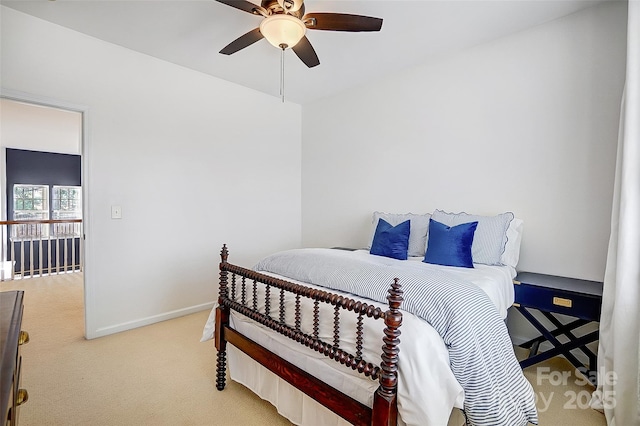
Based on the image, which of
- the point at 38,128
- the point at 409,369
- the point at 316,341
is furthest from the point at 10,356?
the point at 38,128

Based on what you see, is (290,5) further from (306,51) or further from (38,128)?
(38,128)

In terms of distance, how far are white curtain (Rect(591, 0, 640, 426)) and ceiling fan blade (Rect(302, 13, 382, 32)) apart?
4.77 feet

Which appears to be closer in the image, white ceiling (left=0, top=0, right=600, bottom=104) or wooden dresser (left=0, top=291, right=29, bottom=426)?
wooden dresser (left=0, top=291, right=29, bottom=426)

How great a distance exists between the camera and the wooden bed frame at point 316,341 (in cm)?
123

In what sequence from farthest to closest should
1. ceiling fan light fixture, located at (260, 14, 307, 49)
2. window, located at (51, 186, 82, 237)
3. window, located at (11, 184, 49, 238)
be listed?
1. window, located at (51, 186, 82, 237)
2. window, located at (11, 184, 49, 238)
3. ceiling fan light fixture, located at (260, 14, 307, 49)

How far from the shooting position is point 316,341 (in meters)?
1.50

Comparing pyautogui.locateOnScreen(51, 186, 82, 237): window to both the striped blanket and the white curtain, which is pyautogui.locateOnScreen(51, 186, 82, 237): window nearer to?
the striped blanket

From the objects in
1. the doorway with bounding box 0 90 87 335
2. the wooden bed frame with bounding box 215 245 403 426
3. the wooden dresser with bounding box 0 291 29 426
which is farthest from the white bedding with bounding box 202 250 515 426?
the doorway with bounding box 0 90 87 335

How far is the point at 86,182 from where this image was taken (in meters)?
2.80

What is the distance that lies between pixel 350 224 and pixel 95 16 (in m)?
3.10

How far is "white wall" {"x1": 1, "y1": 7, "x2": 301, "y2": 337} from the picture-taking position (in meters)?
2.69

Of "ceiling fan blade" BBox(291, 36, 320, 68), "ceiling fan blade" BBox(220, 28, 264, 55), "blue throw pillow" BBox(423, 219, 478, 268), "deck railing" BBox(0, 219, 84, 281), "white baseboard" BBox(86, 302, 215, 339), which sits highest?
"ceiling fan blade" BBox(220, 28, 264, 55)

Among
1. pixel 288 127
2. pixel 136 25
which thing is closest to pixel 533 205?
pixel 288 127

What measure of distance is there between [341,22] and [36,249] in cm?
721
